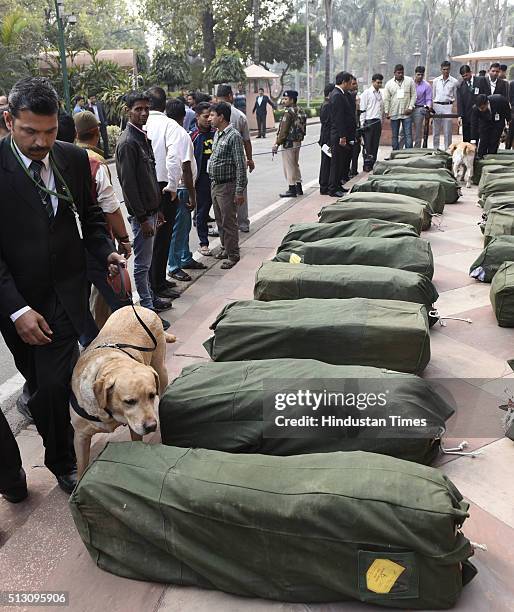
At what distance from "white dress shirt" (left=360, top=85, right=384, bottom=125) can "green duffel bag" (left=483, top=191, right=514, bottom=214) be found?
17.9 ft

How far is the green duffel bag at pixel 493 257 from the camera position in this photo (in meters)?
5.86

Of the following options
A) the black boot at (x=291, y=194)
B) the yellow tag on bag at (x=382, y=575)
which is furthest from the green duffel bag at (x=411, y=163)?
the yellow tag on bag at (x=382, y=575)

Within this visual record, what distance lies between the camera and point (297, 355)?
4027mm

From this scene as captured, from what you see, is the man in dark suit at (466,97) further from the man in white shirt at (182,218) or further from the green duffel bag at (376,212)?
the man in white shirt at (182,218)

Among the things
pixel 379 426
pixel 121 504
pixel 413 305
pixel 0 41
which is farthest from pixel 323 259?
pixel 0 41

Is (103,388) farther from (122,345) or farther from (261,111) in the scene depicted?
(261,111)

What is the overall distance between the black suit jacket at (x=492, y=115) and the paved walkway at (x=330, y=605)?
710cm

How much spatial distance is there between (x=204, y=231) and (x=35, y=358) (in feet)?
15.8

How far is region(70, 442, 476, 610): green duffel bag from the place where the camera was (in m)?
2.39

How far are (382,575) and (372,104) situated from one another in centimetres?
1167

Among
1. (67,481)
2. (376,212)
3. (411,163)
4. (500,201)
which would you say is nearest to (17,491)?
(67,481)

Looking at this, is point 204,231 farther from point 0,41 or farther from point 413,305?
point 0,41

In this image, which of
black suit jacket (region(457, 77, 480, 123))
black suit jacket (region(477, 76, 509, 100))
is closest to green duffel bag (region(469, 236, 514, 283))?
black suit jacket (region(457, 77, 480, 123))

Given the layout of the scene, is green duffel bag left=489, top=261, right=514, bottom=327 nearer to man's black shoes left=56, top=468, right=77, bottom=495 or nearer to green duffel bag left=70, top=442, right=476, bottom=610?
green duffel bag left=70, top=442, right=476, bottom=610
